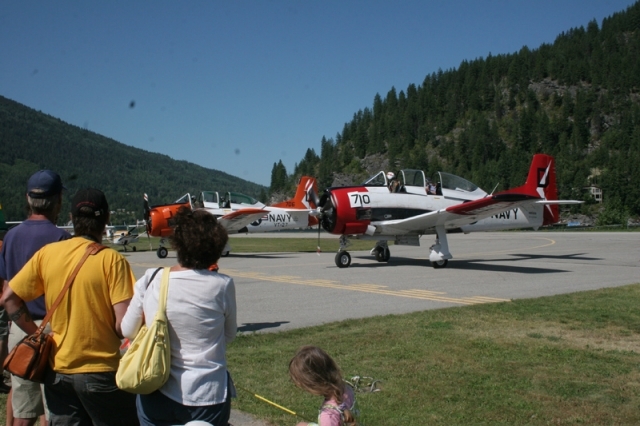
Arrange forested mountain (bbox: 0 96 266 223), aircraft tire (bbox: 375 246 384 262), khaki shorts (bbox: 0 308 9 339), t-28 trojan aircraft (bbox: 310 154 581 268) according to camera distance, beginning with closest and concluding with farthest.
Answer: khaki shorts (bbox: 0 308 9 339)
t-28 trojan aircraft (bbox: 310 154 581 268)
aircraft tire (bbox: 375 246 384 262)
forested mountain (bbox: 0 96 266 223)

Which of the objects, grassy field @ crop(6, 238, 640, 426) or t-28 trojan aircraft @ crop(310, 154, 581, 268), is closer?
grassy field @ crop(6, 238, 640, 426)

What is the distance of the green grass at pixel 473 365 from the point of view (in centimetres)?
464

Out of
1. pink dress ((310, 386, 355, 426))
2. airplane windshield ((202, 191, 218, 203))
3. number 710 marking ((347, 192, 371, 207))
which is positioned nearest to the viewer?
pink dress ((310, 386, 355, 426))

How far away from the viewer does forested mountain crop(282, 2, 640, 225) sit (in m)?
152

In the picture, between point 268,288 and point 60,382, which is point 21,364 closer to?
point 60,382

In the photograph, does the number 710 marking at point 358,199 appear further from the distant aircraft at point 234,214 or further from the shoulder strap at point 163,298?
the shoulder strap at point 163,298

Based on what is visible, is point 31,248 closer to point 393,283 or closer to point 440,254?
point 393,283

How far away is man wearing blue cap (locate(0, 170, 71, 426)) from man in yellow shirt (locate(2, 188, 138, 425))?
407 mm

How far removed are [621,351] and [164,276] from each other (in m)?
5.69

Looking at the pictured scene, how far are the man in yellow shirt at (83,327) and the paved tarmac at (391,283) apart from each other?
1.65 m

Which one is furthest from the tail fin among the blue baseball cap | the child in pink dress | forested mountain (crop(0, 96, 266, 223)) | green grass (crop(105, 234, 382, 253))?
forested mountain (crop(0, 96, 266, 223))

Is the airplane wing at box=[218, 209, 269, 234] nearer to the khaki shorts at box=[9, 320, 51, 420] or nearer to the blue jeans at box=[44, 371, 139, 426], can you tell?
the khaki shorts at box=[9, 320, 51, 420]

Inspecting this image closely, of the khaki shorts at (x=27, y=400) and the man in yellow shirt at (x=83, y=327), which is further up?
Answer: the man in yellow shirt at (x=83, y=327)

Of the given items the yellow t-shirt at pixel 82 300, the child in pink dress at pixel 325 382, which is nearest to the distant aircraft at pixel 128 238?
the yellow t-shirt at pixel 82 300
